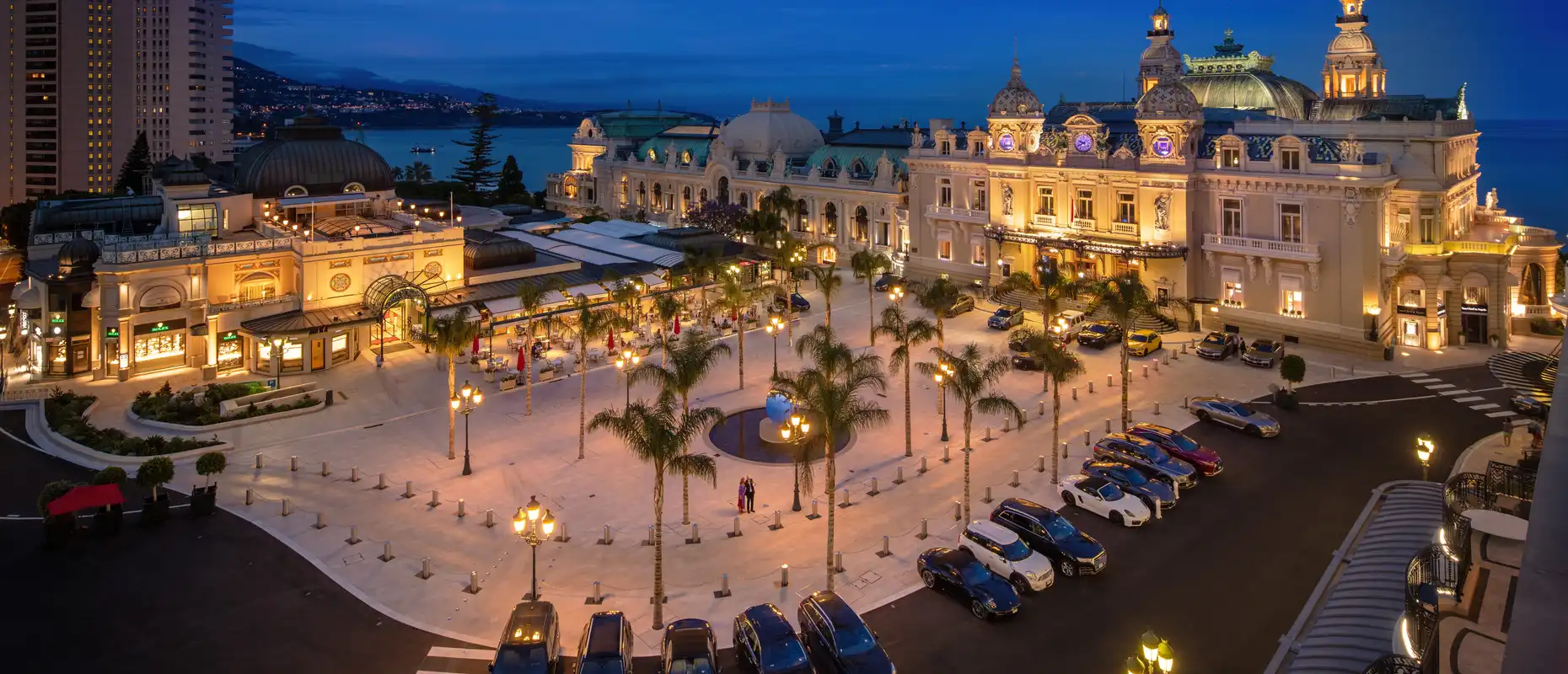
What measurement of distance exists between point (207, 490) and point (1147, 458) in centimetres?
3543

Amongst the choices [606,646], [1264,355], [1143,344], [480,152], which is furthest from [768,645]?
[480,152]

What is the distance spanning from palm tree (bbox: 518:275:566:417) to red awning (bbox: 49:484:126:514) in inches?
679

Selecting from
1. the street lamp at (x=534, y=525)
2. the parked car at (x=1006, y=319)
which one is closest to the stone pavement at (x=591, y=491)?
the street lamp at (x=534, y=525)

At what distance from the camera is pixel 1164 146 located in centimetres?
6078

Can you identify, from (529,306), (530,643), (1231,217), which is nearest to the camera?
(530,643)

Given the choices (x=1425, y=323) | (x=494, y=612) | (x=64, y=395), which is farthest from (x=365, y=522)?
(x=1425, y=323)

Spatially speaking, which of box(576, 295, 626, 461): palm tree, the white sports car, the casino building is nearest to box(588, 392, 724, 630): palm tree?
box(576, 295, 626, 461): palm tree

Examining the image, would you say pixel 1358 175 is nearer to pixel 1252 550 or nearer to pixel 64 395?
pixel 1252 550

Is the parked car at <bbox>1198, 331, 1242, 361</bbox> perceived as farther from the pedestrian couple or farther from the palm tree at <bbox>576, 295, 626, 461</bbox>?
the palm tree at <bbox>576, 295, 626, 461</bbox>

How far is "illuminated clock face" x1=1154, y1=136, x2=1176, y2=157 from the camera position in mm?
60447

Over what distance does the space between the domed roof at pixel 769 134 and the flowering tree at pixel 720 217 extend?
9076 millimetres

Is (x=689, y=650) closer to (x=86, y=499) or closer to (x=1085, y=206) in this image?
(x=86, y=499)

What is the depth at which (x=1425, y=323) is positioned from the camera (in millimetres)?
55438

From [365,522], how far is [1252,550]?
3031 cm
